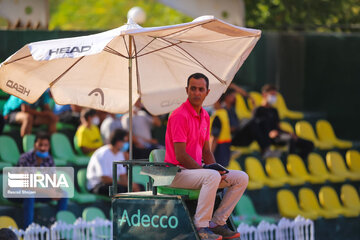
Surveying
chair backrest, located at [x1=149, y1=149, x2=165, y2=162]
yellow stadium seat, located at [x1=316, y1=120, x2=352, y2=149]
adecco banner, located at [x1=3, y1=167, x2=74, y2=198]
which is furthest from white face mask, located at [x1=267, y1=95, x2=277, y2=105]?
chair backrest, located at [x1=149, y1=149, x2=165, y2=162]

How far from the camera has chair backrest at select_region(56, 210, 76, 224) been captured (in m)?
12.4

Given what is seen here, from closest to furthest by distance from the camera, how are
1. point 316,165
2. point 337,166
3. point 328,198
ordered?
point 328,198 < point 316,165 < point 337,166

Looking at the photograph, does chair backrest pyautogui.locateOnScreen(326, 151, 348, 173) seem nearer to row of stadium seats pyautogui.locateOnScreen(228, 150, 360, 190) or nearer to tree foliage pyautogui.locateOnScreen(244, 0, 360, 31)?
row of stadium seats pyautogui.locateOnScreen(228, 150, 360, 190)

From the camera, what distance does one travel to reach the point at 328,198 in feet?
54.9

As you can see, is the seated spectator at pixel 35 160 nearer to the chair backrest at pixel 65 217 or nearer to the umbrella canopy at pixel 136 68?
the chair backrest at pixel 65 217

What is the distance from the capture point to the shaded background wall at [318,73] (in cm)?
1864

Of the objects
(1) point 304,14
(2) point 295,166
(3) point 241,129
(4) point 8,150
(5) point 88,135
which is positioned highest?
(1) point 304,14

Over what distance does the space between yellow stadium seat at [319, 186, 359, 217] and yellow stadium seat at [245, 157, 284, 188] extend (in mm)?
995

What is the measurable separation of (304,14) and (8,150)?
325 inches

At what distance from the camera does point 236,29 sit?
8.90 m

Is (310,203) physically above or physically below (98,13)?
below

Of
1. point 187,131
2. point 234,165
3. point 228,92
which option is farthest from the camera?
point 228,92

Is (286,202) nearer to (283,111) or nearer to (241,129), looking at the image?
(241,129)

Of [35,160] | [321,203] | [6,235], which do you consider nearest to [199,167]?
[6,235]
